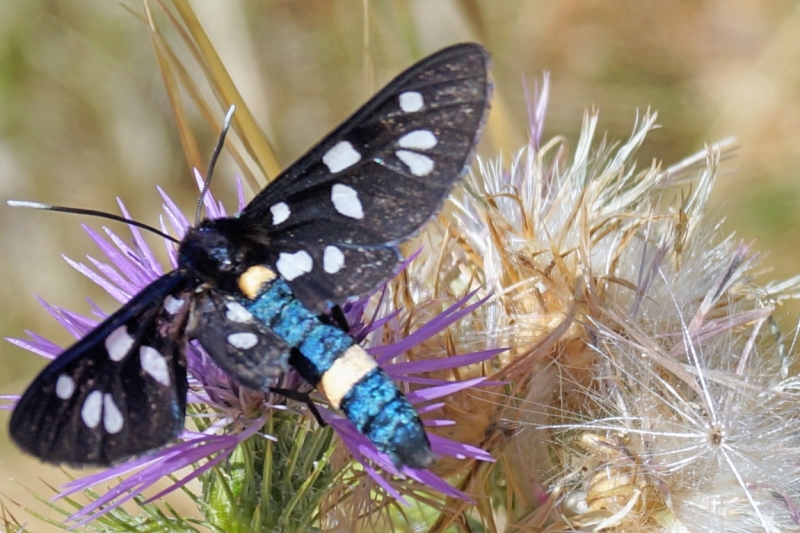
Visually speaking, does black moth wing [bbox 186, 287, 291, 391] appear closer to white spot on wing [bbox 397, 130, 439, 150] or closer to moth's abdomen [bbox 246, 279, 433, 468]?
moth's abdomen [bbox 246, 279, 433, 468]

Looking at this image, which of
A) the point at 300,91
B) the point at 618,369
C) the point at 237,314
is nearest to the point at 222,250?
the point at 237,314

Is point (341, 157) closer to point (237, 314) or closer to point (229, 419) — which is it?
point (237, 314)

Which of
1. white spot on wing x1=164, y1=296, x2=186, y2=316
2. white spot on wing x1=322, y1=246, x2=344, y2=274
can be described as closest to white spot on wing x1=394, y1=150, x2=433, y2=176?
white spot on wing x1=322, y1=246, x2=344, y2=274

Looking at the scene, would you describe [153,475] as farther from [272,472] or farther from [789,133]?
[789,133]

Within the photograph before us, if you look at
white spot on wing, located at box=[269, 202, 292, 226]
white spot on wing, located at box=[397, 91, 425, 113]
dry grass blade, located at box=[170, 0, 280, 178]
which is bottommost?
white spot on wing, located at box=[269, 202, 292, 226]

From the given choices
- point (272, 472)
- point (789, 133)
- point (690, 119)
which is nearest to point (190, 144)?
point (272, 472)

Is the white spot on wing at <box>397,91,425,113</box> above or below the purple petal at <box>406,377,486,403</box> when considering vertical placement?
above

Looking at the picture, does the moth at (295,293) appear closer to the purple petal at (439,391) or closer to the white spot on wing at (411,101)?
the white spot on wing at (411,101)
